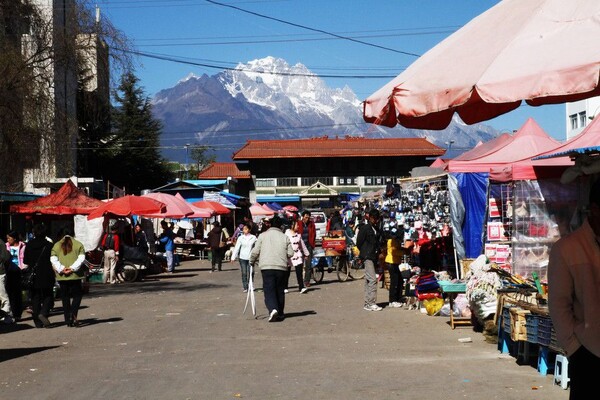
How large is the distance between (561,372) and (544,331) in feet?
2.26

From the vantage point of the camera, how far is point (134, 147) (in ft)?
233

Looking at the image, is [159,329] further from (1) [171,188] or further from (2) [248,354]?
(1) [171,188]

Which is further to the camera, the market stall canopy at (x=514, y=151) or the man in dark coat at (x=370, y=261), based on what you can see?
the market stall canopy at (x=514, y=151)

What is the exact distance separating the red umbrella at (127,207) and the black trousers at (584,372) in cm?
2337

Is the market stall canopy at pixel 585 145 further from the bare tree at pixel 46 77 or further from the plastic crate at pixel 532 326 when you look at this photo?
the bare tree at pixel 46 77

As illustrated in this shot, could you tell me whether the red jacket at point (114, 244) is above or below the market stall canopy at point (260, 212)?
below

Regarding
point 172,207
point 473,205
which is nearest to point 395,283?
point 473,205

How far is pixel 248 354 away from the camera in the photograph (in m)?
11.8

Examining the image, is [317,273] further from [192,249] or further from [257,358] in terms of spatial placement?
[192,249]

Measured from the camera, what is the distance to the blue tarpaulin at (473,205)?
18.9 m

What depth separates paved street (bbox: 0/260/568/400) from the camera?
9211mm

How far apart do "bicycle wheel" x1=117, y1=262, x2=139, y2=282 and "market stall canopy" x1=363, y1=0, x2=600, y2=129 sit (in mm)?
22597

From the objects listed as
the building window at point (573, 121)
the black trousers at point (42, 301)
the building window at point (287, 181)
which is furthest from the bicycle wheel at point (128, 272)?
the building window at point (287, 181)

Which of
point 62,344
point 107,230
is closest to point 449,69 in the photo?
point 62,344
